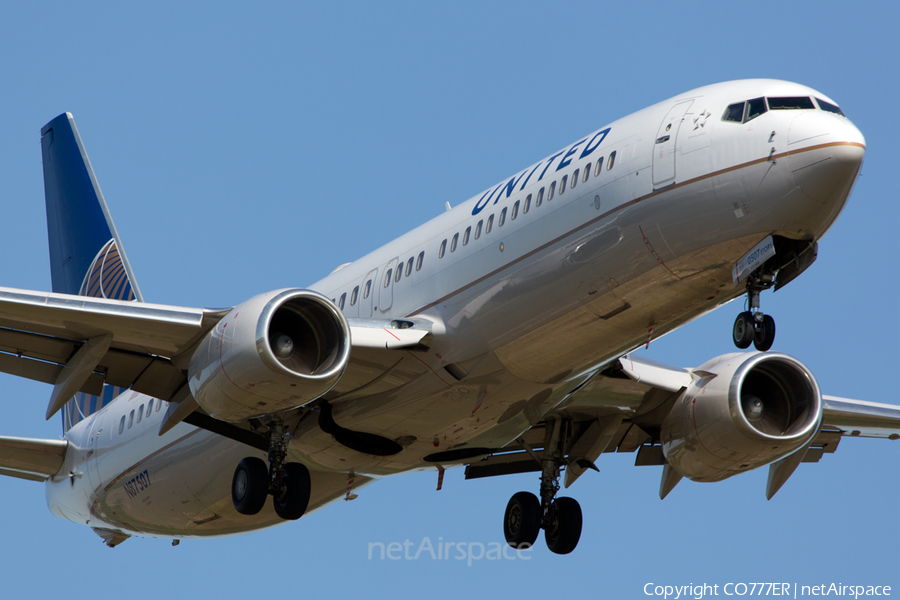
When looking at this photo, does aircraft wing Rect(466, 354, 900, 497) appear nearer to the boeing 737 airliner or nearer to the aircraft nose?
the boeing 737 airliner

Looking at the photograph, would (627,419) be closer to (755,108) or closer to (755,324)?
(755,324)

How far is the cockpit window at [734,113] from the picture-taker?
1623 centimetres

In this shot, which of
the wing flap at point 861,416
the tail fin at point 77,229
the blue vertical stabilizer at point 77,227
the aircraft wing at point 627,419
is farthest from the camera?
the blue vertical stabilizer at point 77,227

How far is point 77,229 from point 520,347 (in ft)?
60.5

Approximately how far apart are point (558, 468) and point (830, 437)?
672cm

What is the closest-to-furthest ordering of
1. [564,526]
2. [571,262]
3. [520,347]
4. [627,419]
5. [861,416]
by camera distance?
[571,262]
[520,347]
[564,526]
[627,419]
[861,416]

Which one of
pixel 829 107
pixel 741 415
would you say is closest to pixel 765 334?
pixel 829 107

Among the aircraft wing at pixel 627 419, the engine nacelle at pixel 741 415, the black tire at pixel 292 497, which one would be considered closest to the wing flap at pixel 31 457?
the black tire at pixel 292 497

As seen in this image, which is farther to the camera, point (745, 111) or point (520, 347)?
point (520, 347)

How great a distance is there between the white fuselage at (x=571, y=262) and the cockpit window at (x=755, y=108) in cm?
10

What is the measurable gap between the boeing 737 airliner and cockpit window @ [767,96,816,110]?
0.08ft

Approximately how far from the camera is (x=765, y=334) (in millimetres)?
16109

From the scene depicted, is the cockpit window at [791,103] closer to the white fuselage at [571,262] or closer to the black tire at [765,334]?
the white fuselage at [571,262]

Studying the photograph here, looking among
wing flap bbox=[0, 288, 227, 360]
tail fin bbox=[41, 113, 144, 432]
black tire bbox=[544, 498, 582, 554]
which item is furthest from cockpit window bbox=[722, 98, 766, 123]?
tail fin bbox=[41, 113, 144, 432]
